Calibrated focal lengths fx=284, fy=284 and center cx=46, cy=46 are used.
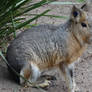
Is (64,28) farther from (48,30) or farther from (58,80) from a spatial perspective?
(58,80)

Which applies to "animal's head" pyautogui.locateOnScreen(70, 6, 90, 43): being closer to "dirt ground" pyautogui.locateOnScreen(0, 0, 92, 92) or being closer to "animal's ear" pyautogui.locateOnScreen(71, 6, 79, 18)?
"animal's ear" pyautogui.locateOnScreen(71, 6, 79, 18)

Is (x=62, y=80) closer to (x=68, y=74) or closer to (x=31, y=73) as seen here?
(x=68, y=74)

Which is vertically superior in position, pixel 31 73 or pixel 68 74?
pixel 31 73

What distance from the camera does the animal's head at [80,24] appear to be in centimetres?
483

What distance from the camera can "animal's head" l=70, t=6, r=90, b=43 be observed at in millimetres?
4832

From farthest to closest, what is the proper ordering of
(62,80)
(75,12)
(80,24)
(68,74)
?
1. (62,80)
2. (68,74)
3. (80,24)
4. (75,12)

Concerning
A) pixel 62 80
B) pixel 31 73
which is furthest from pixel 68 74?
pixel 31 73

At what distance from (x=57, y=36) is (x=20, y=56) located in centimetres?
75

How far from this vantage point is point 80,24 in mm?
4922

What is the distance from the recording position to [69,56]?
16.2 feet

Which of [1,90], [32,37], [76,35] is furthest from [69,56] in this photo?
[1,90]

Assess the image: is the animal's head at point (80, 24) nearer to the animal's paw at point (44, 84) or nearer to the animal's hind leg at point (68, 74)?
the animal's hind leg at point (68, 74)

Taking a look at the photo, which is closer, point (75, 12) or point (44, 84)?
point (75, 12)

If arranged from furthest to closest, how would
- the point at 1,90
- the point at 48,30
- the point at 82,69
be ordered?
1. the point at 82,69
2. the point at 48,30
3. the point at 1,90
